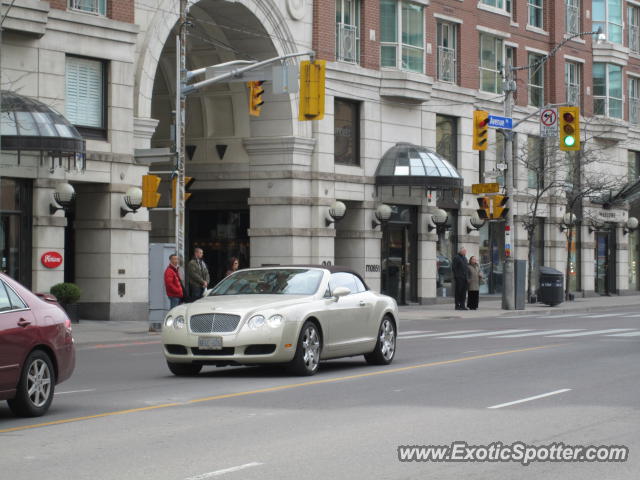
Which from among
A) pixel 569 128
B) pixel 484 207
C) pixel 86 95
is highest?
pixel 86 95

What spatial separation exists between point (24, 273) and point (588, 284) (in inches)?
1218

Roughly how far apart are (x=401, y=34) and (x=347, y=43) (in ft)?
8.15

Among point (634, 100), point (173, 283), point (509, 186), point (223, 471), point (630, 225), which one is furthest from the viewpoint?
point (634, 100)

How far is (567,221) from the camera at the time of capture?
1892 inches

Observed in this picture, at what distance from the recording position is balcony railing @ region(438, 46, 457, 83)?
141ft

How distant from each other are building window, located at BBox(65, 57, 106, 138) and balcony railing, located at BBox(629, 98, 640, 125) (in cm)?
3165

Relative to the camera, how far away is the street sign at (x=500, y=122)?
3391 cm

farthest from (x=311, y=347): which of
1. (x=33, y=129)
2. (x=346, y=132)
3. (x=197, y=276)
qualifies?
(x=346, y=132)

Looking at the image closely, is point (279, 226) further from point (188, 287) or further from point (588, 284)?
point (588, 284)

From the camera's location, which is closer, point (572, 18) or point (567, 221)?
point (567, 221)

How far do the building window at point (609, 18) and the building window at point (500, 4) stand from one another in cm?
692

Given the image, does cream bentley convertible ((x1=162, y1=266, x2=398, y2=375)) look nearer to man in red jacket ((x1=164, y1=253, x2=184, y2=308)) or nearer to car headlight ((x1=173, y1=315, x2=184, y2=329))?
car headlight ((x1=173, y1=315, x2=184, y2=329))

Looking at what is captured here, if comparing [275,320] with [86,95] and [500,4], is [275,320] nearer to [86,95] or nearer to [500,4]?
[86,95]

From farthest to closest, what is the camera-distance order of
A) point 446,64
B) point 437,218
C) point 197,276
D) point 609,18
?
point 609,18
point 446,64
point 437,218
point 197,276
